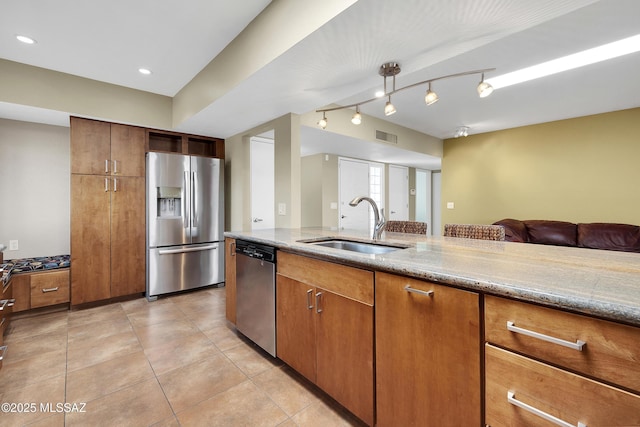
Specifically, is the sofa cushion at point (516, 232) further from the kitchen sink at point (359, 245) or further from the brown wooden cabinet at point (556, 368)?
the brown wooden cabinet at point (556, 368)

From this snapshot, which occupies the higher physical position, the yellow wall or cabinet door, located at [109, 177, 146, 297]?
the yellow wall

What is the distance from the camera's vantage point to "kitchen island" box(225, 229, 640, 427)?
73 centimetres

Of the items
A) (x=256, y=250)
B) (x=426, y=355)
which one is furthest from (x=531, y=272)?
(x=256, y=250)

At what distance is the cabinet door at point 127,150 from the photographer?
3236 mm

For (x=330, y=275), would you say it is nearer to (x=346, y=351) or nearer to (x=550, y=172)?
(x=346, y=351)

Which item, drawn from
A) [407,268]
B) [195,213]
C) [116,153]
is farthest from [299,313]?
[116,153]

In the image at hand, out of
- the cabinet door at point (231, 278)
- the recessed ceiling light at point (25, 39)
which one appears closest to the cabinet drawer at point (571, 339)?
the cabinet door at point (231, 278)

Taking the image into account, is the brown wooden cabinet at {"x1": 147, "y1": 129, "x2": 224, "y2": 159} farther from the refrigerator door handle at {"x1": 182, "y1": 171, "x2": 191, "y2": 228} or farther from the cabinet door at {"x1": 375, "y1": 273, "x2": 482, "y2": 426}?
the cabinet door at {"x1": 375, "y1": 273, "x2": 482, "y2": 426}

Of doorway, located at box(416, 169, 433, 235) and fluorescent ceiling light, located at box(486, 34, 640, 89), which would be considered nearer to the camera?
fluorescent ceiling light, located at box(486, 34, 640, 89)

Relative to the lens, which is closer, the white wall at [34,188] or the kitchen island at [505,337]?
the kitchen island at [505,337]

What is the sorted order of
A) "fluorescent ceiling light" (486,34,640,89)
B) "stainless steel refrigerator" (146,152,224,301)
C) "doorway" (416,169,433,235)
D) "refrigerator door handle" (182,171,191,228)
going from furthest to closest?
"doorway" (416,169,433,235) < "refrigerator door handle" (182,171,191,228) < "stainless steel refrigerator" (146,152,224,301) < "fluorescent ceiling light" (486,34,640,89)

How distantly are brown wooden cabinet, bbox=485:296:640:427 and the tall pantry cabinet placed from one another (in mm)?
3761

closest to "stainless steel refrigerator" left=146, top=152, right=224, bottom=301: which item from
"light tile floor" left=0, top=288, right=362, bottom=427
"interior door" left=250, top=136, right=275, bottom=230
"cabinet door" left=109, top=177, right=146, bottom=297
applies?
"cabinet door" left=109, top=177, right=146, bottom=297

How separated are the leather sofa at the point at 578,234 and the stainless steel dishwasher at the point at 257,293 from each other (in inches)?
132
